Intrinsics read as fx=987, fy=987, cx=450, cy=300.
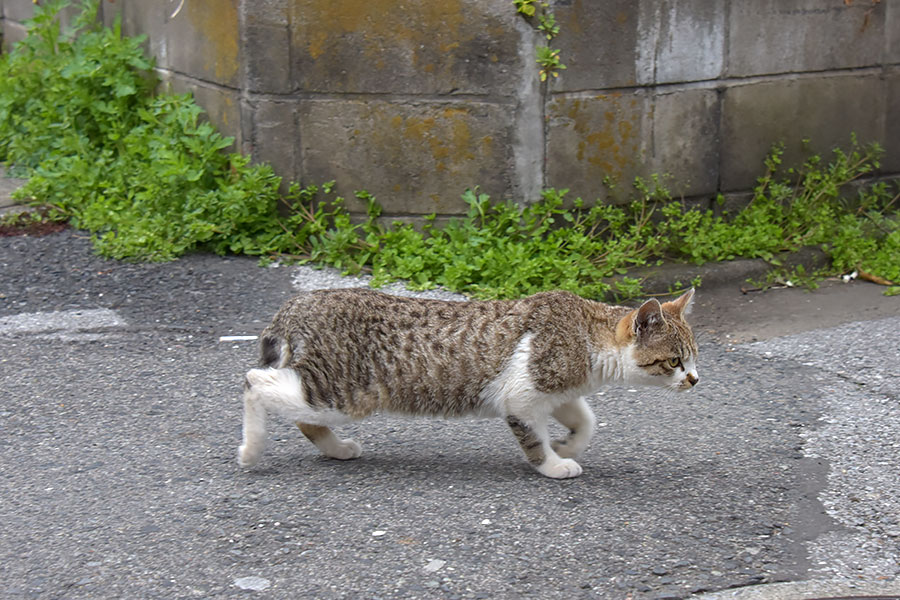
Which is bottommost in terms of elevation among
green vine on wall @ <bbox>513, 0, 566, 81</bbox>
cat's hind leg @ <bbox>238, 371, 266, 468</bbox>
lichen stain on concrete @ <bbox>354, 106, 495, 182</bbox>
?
cat's hind leg @ <bbox>238, 371, 266, 468</bbox>

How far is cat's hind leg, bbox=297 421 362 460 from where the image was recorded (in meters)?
4.24

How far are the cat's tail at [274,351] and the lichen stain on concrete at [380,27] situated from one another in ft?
9.51

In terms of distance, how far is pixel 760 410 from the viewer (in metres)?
4.87

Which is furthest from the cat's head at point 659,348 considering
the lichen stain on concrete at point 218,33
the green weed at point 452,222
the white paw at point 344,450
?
the lichen stain on concrete at point 218,33

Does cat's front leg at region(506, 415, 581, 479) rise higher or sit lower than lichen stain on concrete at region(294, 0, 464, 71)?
lower

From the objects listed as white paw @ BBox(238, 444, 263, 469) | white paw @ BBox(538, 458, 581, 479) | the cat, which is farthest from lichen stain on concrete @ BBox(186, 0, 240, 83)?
white paw @ BBox(538, 458, 581, 479)

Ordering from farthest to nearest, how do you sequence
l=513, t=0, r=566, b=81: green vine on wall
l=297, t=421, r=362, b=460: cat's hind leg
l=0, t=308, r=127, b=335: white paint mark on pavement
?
l=513, t=0, r=566, b=81: green vine on wall
l=0, t=308, r=127, b=335: white paint mark on pavement
l=297, t=421, r=362, b=460: cat's hind leg

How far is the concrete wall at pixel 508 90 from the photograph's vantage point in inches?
253

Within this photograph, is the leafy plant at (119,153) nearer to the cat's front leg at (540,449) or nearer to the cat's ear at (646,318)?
the cat's front leg at (540,449)

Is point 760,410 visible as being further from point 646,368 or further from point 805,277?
point 805,277

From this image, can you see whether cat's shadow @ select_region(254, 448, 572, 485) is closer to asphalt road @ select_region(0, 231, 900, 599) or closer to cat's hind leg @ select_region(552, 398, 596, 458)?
asphalt road @ select_region(0, 231, 900, 599)

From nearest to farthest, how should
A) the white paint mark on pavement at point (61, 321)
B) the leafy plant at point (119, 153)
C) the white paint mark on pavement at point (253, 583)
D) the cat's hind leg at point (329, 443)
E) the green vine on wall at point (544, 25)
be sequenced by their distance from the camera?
A: the white paint mark on pavement at point (253, 583)
the cat's hind leg at point (329, 443)
the white paint mark on pavement at point (61, 321)
the green vine on wall at point (544, 25)
the leafy plant at point (119, 153)

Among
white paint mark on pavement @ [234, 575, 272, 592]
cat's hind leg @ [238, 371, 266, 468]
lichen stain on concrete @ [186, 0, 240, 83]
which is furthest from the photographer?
lichen stain on concrete @ [186, 0, 240, 83]

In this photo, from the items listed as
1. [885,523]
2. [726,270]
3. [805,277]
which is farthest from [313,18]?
[885,523]
